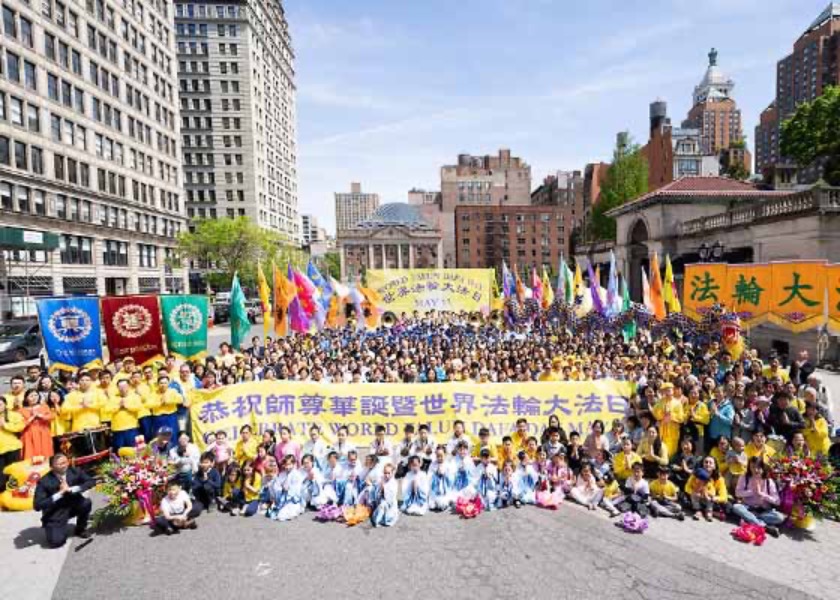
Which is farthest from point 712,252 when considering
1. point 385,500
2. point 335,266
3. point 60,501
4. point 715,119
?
point 715,119

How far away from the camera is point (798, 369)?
10859mm

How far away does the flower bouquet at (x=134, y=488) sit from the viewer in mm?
7461

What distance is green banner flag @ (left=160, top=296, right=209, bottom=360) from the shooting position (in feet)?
43.6

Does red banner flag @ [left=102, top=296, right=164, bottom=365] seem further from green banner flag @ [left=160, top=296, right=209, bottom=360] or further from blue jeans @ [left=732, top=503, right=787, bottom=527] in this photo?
blue jeans @ [left=732, top=503, right=787, bottom=527]

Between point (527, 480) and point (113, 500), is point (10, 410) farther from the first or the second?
point (527, 480)

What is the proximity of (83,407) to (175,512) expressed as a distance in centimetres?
350

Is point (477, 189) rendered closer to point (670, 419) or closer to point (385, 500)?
point (670, 419)

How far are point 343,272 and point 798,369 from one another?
115m

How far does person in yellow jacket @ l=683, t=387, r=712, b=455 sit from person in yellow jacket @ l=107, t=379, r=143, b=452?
1073 cm

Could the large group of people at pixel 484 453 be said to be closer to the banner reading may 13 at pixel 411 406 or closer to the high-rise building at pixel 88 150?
the banner reading may 13 at pixel 411 406

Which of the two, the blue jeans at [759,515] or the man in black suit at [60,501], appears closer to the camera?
the man in black suit at [60,501]

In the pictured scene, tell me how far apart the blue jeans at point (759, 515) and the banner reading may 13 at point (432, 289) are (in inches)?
786

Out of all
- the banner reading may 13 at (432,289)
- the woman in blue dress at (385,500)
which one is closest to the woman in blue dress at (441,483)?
the woman in blue dress at (385,500)

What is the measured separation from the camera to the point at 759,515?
7395 mm
